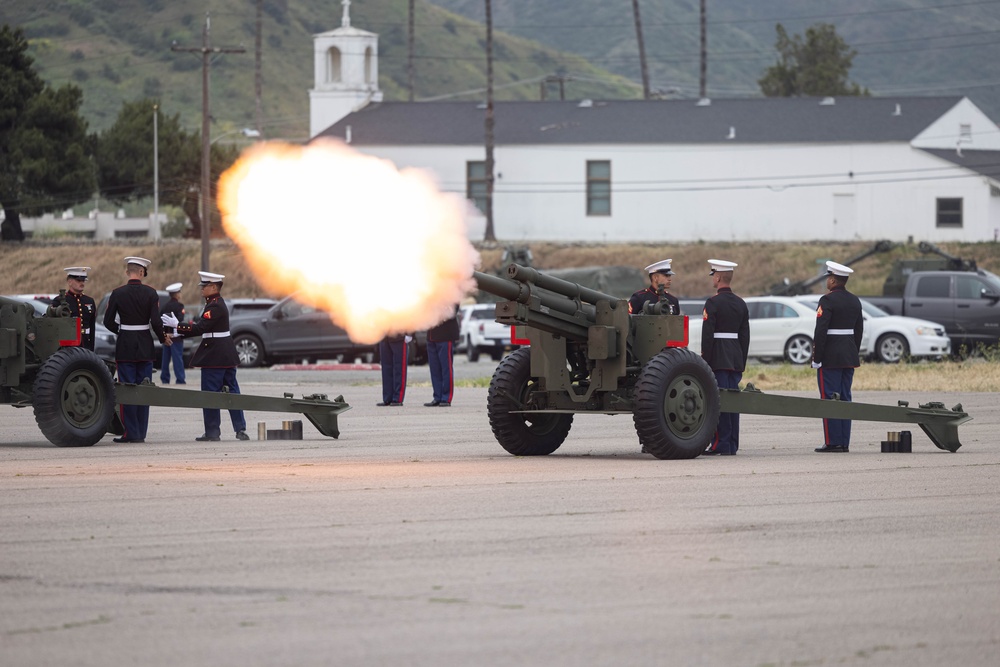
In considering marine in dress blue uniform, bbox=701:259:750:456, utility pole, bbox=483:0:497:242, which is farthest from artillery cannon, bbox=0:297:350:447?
utility pole, bbox=483:0:497:242

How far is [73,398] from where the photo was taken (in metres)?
17.0

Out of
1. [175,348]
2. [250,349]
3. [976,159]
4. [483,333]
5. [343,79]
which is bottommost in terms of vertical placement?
[250,349]

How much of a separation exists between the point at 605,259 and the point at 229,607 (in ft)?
216

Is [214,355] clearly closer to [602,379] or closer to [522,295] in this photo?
[522,295]

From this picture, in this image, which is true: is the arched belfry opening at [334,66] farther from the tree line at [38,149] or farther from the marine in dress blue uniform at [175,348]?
the marine in dress blue uniform at [175,348]

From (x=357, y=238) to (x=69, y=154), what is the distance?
6318cm

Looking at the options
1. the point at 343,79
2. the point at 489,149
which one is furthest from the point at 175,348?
the point at 343,79

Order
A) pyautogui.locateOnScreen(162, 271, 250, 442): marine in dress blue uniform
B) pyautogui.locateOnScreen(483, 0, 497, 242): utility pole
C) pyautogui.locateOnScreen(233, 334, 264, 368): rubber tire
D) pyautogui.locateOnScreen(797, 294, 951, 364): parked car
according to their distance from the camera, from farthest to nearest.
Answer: pyautogui.locateOnScreen(483, 0, 497, 242): utility pole → pyautogui.locateOnScreen(233, 334, 264, 368): rubber tire → pyautogui.locateOnScreen(797, 294, 951, 364): parked car → pyautogui.locateOnScreen(162, 271, 250, 442): marine in dress blue uniform

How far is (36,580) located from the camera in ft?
29.5

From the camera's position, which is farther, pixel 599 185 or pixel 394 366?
pixel 599 185

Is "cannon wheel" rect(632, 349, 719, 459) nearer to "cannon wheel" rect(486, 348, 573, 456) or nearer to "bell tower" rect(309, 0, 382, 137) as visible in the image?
"cannon wheel" rect(486, 348, 573, 456)

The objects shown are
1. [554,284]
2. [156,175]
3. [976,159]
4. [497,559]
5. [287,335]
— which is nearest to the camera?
[497,559]

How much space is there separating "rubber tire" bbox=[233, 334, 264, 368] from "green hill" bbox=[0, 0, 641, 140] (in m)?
93.0

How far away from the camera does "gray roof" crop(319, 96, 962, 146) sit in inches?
3177
